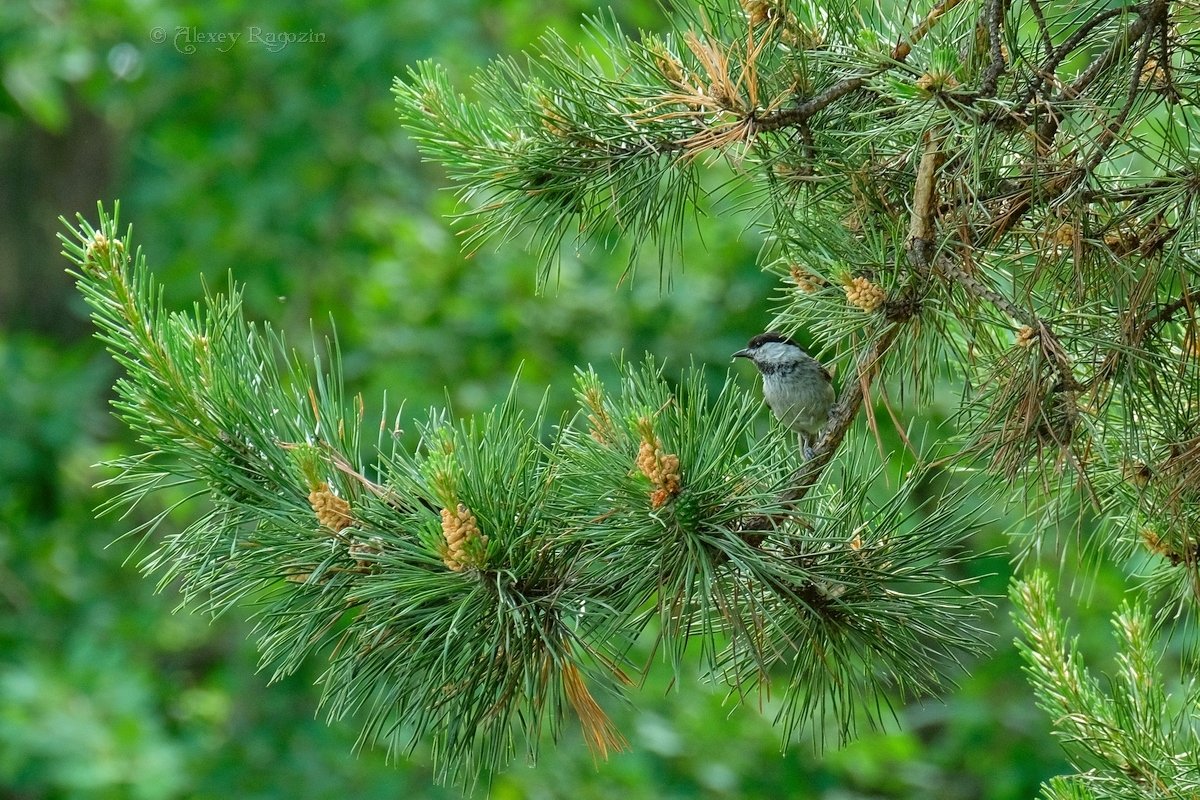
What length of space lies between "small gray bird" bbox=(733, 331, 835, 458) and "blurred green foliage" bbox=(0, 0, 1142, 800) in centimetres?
174

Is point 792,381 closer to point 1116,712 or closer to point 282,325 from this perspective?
A: point 1116,712

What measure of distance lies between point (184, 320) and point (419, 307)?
3885 mm

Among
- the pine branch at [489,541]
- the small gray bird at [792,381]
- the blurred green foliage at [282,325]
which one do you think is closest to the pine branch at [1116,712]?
the pine branch at [489,541]

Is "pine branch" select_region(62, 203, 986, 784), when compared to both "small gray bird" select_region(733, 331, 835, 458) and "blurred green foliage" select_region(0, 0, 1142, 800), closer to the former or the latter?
"small gray bird" select_region(733, 331, 835, 458)

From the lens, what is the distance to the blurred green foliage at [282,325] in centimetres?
435

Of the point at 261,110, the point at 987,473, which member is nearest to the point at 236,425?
the point at 987,473

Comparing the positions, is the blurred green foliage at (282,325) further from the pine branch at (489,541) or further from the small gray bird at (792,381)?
the pine branch at (489,541)

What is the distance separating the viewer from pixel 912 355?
1474mm

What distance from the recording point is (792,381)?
2.38 m

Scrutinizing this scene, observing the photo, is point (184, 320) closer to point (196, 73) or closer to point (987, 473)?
point (987, 473)

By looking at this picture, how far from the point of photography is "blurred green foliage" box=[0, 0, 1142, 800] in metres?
4.35

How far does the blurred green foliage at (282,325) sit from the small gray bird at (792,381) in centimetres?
174

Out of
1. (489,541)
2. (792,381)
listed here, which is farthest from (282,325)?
(489,541)

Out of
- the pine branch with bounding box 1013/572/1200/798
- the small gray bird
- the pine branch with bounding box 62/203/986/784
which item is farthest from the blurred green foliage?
the pine branch with bounding box 62/203/986/784
